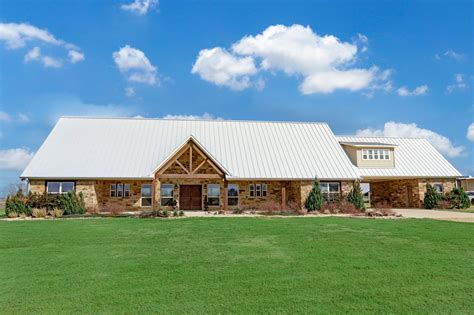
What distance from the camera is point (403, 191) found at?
3084cm

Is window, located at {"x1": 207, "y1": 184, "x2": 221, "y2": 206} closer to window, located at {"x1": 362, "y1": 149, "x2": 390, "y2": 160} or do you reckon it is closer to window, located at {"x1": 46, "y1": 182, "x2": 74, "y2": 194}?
window, located at {"x1": 46, "y1": 182, "x2": 74, "y2": 194}

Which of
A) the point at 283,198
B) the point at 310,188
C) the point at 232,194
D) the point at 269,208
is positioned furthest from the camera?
the point at 232,194

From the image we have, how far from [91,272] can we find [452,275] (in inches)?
302

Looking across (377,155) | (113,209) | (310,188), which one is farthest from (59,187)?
(377,155)

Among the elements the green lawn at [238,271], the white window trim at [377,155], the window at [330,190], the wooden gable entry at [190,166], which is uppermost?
the white window trim at [377,155]

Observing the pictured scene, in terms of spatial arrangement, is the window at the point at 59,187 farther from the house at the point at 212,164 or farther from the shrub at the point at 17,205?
the shrub at the point at 17,205

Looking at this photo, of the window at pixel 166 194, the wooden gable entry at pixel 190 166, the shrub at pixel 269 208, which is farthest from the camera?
the window at pixel 166 194

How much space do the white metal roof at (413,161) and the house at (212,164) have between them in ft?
0.31

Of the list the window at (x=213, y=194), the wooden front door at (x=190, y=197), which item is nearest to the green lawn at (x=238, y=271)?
the wooden front door at (x=190, y=197)

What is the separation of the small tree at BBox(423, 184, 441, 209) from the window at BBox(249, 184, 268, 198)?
12.4m

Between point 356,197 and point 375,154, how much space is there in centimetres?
739

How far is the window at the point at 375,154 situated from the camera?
29.8 m

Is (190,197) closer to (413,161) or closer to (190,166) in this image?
(190,166)

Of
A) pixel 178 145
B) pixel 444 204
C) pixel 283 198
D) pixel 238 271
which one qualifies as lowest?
pixel 238 271
